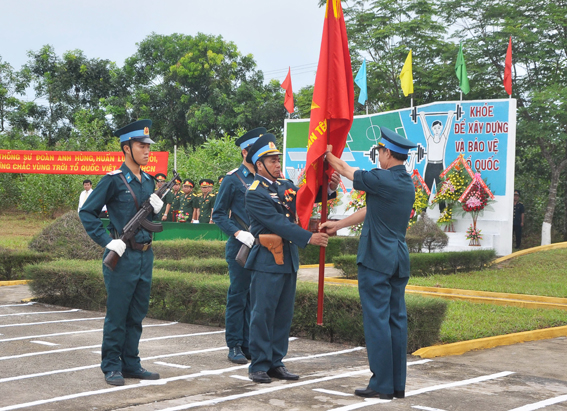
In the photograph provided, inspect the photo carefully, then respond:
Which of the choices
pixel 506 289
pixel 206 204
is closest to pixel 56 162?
pixel 206 204

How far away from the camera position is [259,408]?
4.71 meters

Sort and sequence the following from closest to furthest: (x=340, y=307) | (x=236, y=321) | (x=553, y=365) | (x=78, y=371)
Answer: (x=78, y=371)
(x=236, y=321)
(x=553, y=365)
(x=340, y=307)

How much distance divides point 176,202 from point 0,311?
840 cm

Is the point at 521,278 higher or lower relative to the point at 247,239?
lower

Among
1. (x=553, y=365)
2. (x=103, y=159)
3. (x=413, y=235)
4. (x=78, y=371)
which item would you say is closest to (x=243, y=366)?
(x=78, y=371)

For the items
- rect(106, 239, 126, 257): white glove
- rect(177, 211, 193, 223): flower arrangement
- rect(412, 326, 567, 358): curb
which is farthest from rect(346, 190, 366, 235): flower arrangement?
rect(106, 239, 126, 257): white glove

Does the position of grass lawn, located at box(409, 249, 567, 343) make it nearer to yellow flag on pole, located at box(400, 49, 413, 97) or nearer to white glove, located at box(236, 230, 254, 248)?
white glove, located at box(236, 230, 254, 248)

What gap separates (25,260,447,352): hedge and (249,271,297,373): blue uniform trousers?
177 cm

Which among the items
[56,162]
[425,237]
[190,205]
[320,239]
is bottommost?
[425,237]

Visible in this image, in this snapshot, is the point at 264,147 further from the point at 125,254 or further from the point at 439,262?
the point at 439,262

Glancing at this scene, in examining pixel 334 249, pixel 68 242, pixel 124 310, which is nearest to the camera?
pixel 124 310

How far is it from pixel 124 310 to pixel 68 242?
8322 mm

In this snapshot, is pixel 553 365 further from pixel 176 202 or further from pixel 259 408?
pixel 176 202

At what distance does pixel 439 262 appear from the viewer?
15602mm
